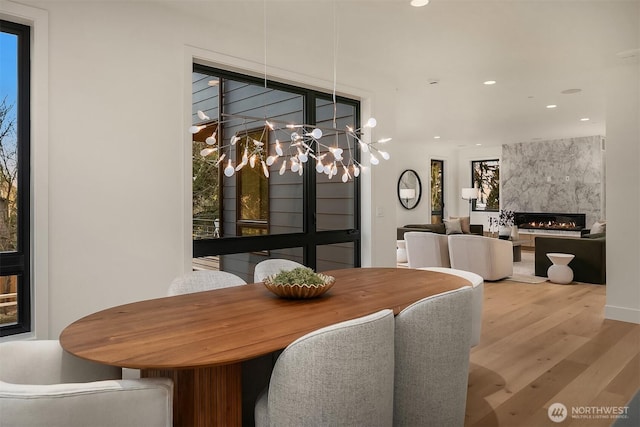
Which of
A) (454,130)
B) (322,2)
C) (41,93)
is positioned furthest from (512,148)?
(41,93)

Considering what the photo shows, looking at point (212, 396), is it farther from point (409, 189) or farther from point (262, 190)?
point (409, 189)

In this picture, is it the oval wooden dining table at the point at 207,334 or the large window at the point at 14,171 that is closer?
the oval wooden dining table at the point at 207,334

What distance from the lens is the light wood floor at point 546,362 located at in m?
2.53

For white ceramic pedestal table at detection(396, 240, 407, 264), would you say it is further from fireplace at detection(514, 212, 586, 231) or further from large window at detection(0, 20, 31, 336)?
large window at detection(0, 20, 31, 336)

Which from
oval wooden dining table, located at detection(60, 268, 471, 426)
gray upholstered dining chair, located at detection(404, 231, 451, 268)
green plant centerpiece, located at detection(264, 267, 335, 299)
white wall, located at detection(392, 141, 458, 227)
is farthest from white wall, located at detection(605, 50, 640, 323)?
white wall, located at detection(392, 141, 458, 227)

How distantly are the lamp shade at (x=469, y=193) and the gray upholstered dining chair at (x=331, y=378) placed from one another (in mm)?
9717

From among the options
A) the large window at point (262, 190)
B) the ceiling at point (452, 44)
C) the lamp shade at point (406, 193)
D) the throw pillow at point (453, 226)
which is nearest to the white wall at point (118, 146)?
the ceiling at point (452, 44)

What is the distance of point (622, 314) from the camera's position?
4320 millimetres

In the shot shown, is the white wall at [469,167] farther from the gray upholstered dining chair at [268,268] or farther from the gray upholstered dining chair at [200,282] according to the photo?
the gray upholstered dining chair at [200,282]

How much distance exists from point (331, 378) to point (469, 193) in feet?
32.5

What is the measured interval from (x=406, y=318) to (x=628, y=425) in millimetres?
773

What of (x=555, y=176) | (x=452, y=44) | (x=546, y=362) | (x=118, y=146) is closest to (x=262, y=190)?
(x=118, y=146)

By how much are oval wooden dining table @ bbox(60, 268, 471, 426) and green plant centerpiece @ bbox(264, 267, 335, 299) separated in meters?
0.04

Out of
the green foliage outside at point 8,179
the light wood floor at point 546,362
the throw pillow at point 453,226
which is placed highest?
the green foliage outside at point 8,179
